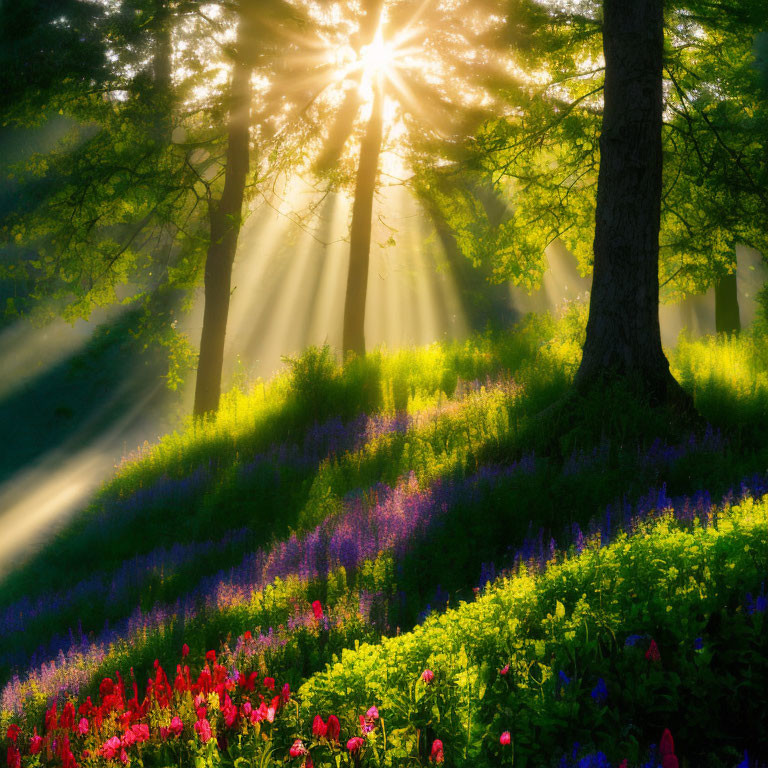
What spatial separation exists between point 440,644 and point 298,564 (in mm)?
2219

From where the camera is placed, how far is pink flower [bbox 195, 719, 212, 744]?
9.01ft

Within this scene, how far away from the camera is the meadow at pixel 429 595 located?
2.61m

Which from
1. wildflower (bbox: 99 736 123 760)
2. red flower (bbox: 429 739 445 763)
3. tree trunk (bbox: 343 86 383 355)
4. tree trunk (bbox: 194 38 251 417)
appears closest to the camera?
red flower (bbox: 429 739 445 763)

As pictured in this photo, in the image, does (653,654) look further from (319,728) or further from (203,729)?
(203,729)

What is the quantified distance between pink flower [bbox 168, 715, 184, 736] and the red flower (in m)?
1.09

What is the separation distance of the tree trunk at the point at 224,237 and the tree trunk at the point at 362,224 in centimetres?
230

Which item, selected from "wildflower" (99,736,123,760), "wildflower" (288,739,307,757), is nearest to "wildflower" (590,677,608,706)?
"wildflower" (288,739,307,757)

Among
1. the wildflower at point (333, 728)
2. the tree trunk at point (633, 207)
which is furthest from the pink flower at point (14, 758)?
the tree trunk at point (633, 207)

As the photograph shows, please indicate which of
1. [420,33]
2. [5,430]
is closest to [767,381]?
[420,33]

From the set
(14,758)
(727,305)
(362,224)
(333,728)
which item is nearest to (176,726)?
(14,758)

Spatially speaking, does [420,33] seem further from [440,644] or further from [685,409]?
[440,644]

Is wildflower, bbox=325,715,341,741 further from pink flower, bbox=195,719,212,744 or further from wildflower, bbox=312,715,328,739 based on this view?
pink flower, bbox=195,719,212,744

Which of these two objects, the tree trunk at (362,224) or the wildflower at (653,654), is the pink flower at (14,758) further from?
the tree trunk at (362,224)

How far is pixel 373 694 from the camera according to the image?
9.46ft
